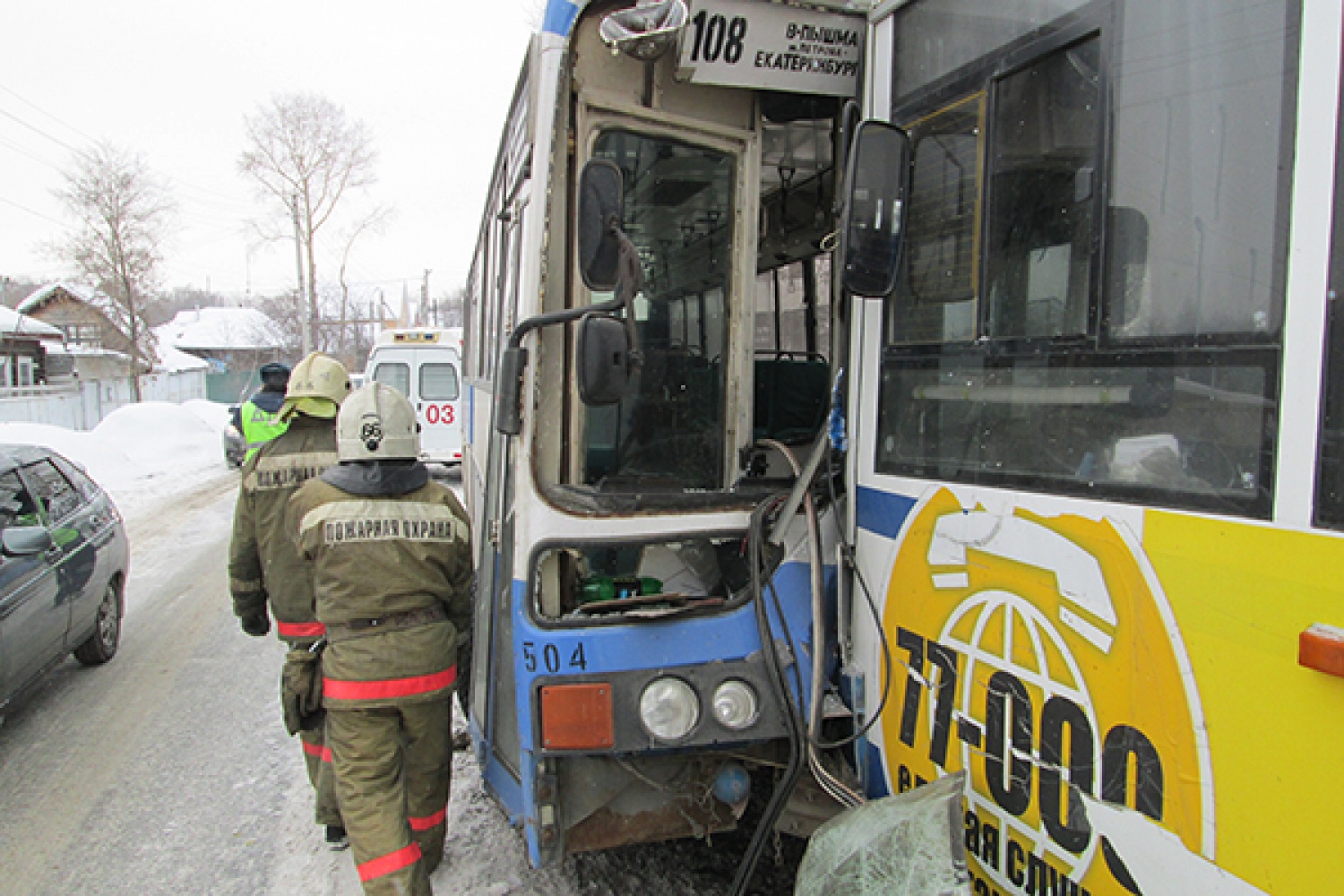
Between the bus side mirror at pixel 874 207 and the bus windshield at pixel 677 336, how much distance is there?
702 millimetres

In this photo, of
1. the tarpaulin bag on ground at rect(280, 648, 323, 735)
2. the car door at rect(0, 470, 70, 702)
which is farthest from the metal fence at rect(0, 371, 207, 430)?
the tarpaulin bag on ground at rect(280, 648, 323, 735)

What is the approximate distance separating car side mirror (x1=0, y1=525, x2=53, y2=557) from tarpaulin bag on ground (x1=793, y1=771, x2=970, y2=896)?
4.53 meters

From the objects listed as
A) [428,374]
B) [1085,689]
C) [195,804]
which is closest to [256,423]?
[195,804]

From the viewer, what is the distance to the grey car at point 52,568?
14.1 feet

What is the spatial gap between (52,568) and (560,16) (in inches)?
188

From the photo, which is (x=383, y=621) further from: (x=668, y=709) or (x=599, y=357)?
(x=599, y=357)

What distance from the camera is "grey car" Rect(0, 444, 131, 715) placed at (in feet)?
14.1

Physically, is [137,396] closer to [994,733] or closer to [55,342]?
[55,342]

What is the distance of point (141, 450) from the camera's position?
17406 mm

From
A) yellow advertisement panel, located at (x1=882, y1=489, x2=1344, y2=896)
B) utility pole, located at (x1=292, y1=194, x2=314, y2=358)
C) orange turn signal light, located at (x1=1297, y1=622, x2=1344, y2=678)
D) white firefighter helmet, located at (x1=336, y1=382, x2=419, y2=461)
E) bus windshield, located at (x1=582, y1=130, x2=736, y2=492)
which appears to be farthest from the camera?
utility pole, located at (x1=292, y1=194, x2=314, y2=358)

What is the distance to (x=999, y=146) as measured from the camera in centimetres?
180

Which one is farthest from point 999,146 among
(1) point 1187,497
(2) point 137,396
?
(2) point 137,396

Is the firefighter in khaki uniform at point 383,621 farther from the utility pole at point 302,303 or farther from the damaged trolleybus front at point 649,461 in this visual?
the utility pole at point 302,303

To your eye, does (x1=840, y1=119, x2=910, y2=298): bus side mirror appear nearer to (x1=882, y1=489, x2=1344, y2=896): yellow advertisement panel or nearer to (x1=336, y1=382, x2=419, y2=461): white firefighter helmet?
(x1=882, y1=489, x2=1344, y2=896): yellow advertisement panel
